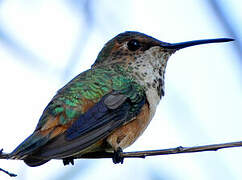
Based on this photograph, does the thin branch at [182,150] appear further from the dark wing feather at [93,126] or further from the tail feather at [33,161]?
the tail feather at [33,161]

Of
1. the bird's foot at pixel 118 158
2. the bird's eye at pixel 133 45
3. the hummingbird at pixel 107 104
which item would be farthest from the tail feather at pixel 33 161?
the bird's eye at pixel 133 45

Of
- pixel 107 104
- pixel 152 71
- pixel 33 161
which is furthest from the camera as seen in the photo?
pixel 152 71

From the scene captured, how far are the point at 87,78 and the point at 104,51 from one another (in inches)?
34.4

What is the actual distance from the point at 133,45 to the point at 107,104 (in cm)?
121

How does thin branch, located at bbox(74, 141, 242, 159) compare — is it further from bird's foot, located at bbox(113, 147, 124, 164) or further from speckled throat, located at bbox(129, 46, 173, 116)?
speckled throat, located at bbox(129, 46, 173, 116)

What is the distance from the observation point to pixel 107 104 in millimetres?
4453

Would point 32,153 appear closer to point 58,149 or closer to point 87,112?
point 58,149

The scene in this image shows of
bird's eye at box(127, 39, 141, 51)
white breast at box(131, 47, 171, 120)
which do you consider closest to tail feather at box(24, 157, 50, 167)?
white breast at box(131, 47, 171, 120)

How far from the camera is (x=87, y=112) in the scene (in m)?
4.21

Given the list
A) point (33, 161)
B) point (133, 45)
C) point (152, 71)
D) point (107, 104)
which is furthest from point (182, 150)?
point (133, 45)

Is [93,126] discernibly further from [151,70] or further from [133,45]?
[133,45]

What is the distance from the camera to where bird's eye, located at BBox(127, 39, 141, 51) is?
5444mm

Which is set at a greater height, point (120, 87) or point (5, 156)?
point (120, 87)

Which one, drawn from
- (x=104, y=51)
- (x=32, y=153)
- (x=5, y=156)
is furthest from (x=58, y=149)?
(x=104, y=51)
